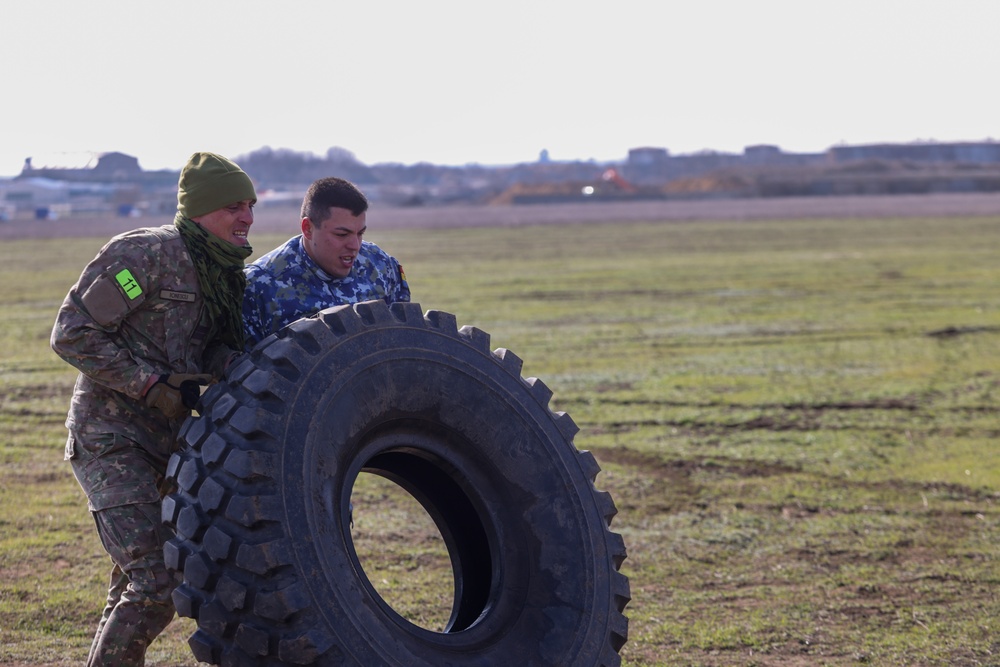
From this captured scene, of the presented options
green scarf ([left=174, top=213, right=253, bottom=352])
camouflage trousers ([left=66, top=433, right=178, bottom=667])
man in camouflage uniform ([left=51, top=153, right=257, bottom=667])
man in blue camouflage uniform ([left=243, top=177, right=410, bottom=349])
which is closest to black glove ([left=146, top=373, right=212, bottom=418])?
man in camouflage uniform ([left=51, top=153, right=257, bottom=667])

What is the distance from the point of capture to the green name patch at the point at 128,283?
380cm

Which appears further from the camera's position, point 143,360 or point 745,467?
point 745,467

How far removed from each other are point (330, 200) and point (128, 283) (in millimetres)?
896

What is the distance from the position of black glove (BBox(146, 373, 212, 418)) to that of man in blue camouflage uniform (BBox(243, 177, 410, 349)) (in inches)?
20.6

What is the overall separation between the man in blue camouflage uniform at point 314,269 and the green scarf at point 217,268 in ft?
0.54

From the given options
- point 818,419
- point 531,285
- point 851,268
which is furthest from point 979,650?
point 851,268

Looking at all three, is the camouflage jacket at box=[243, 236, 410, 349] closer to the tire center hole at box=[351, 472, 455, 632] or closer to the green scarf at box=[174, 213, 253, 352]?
the green scarf at box=[174, 213, 253, 352]

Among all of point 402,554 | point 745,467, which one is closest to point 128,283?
point 402,554

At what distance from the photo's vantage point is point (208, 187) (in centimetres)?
404

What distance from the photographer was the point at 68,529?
6496 mm

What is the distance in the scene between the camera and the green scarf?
4.05m

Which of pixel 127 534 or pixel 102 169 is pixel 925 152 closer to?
pixel 102 169

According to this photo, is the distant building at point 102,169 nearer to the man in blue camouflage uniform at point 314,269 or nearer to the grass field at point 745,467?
the grass field at point 745,467

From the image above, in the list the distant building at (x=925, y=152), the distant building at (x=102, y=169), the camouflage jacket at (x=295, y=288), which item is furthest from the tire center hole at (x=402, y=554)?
the distant building at (x=925, y=152)
